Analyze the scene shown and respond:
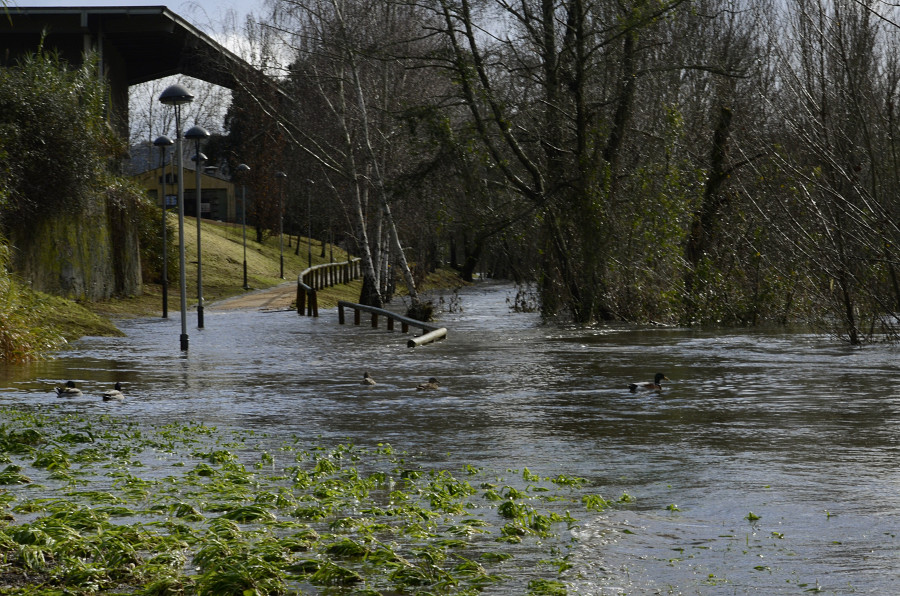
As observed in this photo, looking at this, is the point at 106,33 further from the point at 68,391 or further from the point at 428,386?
the point at 428,386

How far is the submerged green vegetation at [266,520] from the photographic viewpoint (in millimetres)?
5848

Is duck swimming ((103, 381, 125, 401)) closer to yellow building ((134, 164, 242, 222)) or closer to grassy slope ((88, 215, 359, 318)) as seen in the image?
grassy slope ((88, 215, 359, 318))

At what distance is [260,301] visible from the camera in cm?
4281

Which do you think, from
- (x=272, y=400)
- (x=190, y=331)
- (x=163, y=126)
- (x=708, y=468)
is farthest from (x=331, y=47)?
(x=163, y=126)

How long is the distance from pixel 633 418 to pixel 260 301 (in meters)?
31.3

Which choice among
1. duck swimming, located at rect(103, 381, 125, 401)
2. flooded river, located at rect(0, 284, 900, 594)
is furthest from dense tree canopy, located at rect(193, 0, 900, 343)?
duck swimming, located at rect(103, 381, 125, 401)

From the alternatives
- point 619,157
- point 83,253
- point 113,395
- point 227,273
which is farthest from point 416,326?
point 227,273

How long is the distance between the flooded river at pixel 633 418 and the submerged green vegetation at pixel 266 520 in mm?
487

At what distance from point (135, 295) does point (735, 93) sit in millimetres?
21629

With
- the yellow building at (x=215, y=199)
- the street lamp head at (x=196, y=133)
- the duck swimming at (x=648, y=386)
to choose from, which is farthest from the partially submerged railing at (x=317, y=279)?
the yellow building at (x=215, y=199)

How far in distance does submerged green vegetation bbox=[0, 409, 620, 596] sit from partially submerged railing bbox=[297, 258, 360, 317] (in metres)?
25.3

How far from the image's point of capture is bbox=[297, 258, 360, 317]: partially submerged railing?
36125mm

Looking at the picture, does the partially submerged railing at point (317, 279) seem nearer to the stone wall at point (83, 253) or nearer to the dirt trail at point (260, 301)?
the dirt trail at point (260, 301)

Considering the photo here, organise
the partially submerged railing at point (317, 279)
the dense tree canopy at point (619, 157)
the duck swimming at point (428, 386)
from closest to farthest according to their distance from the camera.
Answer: the duck swimming at point (428, 386) < the dense tree canopy at point (619, 157) < the partially submerged railing at point (317, 279)
